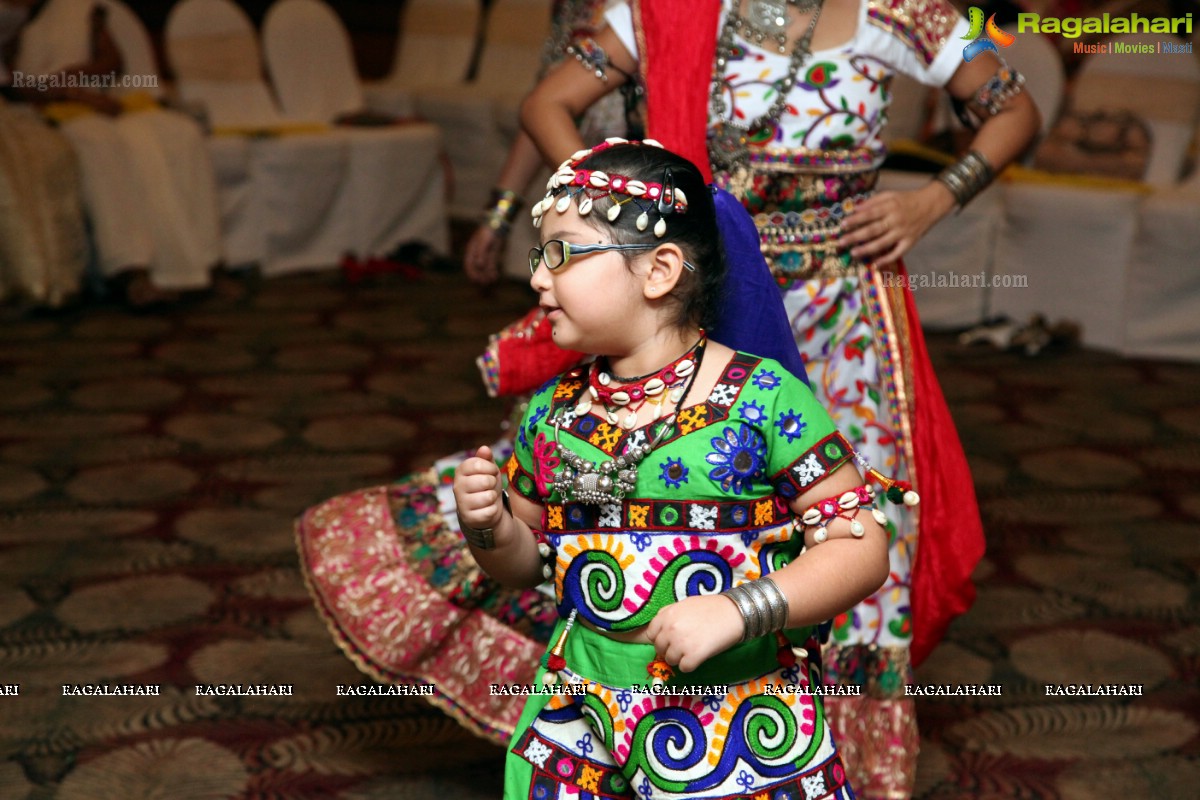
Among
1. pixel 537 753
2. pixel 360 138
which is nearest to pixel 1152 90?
pixel 360 138

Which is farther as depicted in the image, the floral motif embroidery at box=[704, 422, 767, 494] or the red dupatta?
the red dupatta

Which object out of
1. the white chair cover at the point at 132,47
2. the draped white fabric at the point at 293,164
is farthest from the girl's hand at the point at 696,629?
the white chair cover at the point at 132,47

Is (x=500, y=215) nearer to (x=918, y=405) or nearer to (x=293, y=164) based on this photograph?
(x=918, y=405)

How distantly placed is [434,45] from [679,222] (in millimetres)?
6704

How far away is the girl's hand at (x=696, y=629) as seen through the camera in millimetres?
1174

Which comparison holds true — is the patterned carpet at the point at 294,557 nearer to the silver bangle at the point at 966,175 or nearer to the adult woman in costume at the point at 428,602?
the adult woman in costume at the point at 428,602

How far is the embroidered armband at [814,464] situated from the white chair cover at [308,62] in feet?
19.4

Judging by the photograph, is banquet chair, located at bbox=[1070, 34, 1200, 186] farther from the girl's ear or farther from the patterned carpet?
the girl's ear

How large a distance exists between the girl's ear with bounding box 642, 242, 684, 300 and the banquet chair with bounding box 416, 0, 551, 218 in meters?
5.24

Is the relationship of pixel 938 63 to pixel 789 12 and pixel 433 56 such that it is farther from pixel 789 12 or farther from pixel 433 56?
pixel 433 56

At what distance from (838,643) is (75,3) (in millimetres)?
5060

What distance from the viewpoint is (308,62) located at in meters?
6.93

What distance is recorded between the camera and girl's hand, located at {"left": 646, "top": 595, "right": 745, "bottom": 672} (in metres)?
1.17

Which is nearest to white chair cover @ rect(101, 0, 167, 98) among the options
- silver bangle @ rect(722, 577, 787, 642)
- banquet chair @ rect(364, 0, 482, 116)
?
banquet chair @ rect(364, 0, 482, 116)
